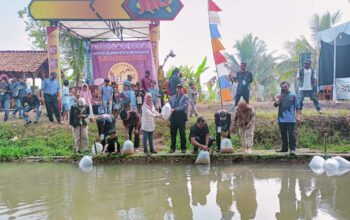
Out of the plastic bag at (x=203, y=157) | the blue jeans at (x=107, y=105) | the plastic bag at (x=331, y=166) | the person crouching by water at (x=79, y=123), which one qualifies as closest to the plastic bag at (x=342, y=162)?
the plastic bag at (x=331, y=166)

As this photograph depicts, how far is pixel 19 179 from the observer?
757 cm

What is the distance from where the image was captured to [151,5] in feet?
42.4

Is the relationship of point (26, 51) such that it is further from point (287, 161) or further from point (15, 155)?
point (287, 161)

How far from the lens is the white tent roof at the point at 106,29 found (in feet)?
47.3

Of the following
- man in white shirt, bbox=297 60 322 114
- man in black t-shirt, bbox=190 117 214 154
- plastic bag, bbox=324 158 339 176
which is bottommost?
plastic bag, bbox=324 158 339 176

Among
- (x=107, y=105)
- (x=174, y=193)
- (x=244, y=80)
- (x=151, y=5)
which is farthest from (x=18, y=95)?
(x=174, y=193)

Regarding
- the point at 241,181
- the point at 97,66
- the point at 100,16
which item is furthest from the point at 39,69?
the point at 241,181

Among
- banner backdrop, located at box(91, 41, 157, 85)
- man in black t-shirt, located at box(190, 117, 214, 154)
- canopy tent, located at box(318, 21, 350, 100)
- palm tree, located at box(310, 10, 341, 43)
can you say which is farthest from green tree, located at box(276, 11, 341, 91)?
man in black t-shirt, located at box(190, 117, 214, 154)

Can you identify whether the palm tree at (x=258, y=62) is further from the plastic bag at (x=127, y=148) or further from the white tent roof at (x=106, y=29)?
the plastic bag at (x=127, y=148)

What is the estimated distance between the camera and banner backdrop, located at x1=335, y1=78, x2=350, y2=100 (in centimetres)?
1445

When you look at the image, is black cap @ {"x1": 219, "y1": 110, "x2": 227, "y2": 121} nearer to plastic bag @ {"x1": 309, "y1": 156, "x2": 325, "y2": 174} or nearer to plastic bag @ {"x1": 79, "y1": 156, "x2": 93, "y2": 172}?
plastic bag @ {"x1": 309, "y1": 156, "x2": 325, "y2": 174}

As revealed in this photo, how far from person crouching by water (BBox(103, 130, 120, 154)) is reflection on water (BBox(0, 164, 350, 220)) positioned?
2.47 ft

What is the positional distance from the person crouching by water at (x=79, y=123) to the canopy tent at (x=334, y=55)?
9.81 metres

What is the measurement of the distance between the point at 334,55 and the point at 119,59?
8.27 m
